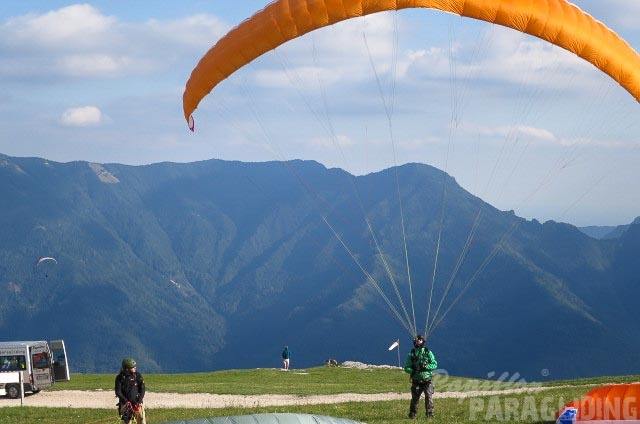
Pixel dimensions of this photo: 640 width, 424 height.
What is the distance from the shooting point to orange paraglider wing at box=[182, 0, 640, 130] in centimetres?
2386

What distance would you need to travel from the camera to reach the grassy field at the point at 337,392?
24719 millimetres

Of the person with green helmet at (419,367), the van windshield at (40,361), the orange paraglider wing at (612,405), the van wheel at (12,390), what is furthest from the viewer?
the van windshield at (40,361)

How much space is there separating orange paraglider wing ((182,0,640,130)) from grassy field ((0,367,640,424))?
8801 mm

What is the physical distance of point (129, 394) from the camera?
69.8 feet

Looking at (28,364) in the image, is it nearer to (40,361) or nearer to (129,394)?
(40,361)

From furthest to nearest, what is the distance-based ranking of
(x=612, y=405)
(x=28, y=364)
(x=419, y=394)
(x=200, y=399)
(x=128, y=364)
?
(x=28, y=364) → (x=200, y=399) → (x=419, y=394) → (x=128, y=364) → (x=612, y=405)

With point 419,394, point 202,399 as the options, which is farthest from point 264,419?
point 202,399

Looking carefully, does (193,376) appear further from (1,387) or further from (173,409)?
(173,409)

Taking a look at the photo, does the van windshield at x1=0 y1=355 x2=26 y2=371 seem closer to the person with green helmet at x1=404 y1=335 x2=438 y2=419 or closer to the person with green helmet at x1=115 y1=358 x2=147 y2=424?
the person with green helmet at x1=115 y1=358 x2=147 y2=424

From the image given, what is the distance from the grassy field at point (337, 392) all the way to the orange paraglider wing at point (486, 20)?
8.80 meters

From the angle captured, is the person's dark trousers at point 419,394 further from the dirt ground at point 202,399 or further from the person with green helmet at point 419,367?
the dirt ground at point 202,399

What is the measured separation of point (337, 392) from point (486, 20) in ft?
56.6

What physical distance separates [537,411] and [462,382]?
14091 millimetres

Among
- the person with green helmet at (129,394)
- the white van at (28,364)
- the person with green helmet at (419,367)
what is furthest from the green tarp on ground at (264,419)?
the white van at (28,364)
